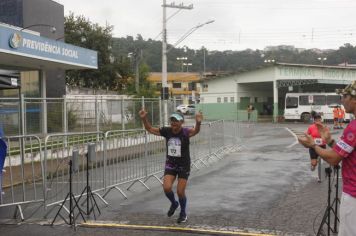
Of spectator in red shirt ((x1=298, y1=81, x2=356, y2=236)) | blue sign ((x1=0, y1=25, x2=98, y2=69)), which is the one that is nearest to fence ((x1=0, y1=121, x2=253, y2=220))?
→ spectator in red shirt ((x1=298, y1=81, x2=356, y2=236))

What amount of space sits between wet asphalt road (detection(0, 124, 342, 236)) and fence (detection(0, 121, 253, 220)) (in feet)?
1.32

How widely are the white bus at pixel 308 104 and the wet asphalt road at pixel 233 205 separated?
106 ft

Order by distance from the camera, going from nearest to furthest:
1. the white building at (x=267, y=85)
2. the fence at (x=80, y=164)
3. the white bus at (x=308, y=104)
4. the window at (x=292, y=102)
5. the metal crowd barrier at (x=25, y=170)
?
the fence at (x=80, y=164)
the metal crowd barrier at (x=25, y=170)
the white bus at (x=308, y=104)
the window at (x=292, y=102)
the white building at (x=267, y=85)

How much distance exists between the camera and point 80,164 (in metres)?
9.43

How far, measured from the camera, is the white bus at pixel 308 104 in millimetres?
45469

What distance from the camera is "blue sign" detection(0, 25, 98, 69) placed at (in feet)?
57.5

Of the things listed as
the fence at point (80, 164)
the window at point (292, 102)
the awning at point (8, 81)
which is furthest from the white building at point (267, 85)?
the awning at point (8, 81)

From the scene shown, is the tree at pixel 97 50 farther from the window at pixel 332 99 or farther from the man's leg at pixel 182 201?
the man's leg at pixel 182 201

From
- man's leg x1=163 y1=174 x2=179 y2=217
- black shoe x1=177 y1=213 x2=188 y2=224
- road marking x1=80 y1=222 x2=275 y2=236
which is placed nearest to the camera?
road marking x1=80 y1=222 x2=275 y2=236

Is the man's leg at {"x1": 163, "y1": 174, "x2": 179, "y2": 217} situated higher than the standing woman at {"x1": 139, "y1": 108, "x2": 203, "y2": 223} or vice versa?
the standing woman at {"x1": 139, "y1": 108, "x2": 203, "y2": 223}

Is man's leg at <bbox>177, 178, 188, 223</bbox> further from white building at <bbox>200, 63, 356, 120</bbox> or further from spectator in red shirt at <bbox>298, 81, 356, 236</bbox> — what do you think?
white building at <bbox>200, 63, 356, 120</bbox>

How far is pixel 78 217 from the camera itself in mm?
8180

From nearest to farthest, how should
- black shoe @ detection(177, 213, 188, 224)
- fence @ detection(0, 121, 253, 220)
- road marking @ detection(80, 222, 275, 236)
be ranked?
1. road marking @ detection(80, 222, 275, 236)
2. black shoe @ detection(177, 213, 188, 224)
3. fence @ detection(0, 121, 253, 220)

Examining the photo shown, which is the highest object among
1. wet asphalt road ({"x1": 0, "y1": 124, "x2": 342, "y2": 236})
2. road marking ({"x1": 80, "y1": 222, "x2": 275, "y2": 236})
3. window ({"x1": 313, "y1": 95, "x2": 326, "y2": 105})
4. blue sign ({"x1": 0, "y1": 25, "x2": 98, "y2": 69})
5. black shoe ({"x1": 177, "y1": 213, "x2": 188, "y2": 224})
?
blue sign ({"x1": 0, "y1": 25, "x2": 98, "y2": 69})
